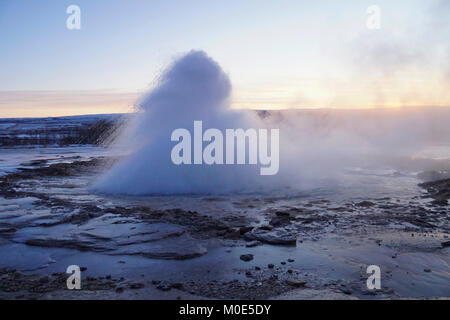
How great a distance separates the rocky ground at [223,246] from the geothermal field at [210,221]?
3 centimetres

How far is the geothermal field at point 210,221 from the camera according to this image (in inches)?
171

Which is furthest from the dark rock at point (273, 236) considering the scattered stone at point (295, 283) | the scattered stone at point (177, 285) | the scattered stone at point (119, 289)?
the scattered stone at point (119, 289)

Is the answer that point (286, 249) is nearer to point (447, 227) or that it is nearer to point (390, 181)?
point (447, 227)

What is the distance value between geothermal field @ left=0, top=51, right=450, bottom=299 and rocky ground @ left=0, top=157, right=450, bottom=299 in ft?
0.09

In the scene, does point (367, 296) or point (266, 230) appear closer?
point (367, 296)

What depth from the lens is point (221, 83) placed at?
11.8 m

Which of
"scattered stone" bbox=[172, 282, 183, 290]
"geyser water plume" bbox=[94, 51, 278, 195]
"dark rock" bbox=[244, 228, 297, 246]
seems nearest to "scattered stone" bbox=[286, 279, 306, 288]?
"scattered stone" bbox=[172, 282, 183, 290]

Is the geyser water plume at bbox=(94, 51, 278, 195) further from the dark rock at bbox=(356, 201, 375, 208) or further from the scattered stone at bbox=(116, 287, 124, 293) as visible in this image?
the scattered stone at bbox=(116, 287, 124, 293)

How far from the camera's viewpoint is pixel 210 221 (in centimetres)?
696

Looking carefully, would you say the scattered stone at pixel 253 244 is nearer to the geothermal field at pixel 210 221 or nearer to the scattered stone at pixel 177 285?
the geothermal field at pixel 210 221

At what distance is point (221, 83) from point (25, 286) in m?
8.90

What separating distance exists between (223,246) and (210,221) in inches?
52.5

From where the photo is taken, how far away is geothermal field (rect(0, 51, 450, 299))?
434 centimetres
